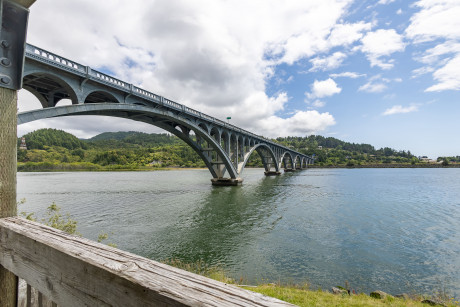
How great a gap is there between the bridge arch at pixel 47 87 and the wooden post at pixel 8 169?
55.0 feet

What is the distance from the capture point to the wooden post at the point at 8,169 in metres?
1.73

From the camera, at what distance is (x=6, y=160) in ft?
5.99

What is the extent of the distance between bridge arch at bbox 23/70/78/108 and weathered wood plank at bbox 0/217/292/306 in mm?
17554

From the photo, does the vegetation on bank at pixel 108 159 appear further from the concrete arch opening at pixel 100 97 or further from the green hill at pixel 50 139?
the concrete arch opening at pixel 100 97

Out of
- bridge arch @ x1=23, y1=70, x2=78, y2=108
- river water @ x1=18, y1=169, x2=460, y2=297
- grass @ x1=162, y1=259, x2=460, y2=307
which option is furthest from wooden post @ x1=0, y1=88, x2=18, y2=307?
bridge arch @ x1=23, y1=70, x2=78, y2=108

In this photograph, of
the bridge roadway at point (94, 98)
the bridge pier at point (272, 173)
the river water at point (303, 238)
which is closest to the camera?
the river water at point (303, 238)

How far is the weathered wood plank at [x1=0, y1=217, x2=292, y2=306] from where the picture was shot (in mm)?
909

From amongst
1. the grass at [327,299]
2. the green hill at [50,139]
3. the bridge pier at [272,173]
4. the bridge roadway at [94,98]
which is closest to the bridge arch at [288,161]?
the bridge pier at [272,173]

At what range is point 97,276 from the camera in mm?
1113

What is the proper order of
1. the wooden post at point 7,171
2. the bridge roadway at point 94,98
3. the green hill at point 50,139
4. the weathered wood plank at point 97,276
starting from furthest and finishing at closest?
the green hill at point 50,139 → the bridge roadway at point 94,98 → the wooden post at point 7,171 → the weathered wood plank at point 97,276

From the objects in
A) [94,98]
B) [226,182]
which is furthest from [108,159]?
[94,98]

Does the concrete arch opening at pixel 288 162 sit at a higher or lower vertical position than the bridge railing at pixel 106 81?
lower

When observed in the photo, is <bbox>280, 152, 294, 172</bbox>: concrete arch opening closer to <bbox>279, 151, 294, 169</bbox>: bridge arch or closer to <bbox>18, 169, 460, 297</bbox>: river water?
<bbox>279, 151, 294, 169</bbox>: bridge arch

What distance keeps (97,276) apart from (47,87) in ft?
73.0
